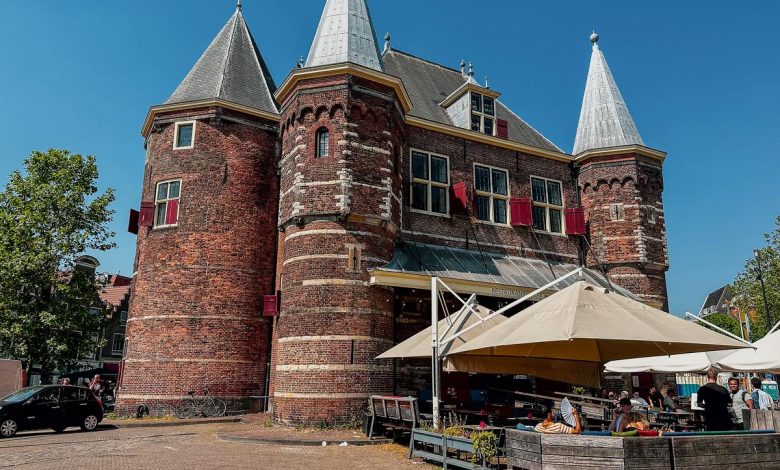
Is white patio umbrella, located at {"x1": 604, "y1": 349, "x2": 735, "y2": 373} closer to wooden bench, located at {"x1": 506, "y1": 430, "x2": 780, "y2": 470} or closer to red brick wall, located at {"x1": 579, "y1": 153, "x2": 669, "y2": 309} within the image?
wooden bench, located at {"x1": 506, "y1": 430, "x2": 780, "y2": 470}

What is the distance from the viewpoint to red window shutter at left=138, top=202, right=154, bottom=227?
64.4 ft

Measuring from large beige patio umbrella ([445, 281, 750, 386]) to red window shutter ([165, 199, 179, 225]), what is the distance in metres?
12.3

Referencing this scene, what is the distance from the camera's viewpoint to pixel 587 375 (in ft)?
A: 35.8

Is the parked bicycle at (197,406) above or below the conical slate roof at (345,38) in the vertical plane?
below

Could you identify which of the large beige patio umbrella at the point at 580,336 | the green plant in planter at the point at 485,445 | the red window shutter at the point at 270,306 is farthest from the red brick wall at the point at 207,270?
the green plant in planter at the point at 485,445

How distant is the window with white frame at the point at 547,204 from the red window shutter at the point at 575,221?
31cm

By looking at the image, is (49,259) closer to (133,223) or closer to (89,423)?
(133,223)

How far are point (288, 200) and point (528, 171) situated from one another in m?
10.1

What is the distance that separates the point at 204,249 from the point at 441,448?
1185 cm

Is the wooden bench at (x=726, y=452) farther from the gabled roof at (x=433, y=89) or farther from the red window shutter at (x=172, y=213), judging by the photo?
the red window shutter at (x=172, y=213)

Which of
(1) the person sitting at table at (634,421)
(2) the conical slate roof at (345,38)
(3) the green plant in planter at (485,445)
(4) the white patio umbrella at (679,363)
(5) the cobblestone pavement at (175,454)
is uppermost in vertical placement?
(2) the conical slate roof at (345,38)

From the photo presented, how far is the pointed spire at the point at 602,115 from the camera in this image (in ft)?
76.0

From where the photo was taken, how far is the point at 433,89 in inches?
950

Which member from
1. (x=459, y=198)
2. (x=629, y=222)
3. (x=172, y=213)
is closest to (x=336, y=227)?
(x=459, y=198)
